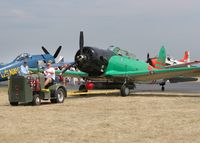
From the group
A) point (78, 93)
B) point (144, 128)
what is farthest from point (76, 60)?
point (144, 128)

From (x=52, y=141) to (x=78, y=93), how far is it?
11.3 m

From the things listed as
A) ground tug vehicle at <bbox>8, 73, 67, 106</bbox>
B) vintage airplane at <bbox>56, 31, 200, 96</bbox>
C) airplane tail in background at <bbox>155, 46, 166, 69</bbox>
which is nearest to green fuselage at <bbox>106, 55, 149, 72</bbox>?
vintage airplane at <bbox>56, 31, 200, 96</bbox>

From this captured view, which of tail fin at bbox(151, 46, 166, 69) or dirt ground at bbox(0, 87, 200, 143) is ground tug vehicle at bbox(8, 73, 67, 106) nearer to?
dirt ground at bbox(0, 87, 200, 143)

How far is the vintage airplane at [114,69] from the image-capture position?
17734 mm

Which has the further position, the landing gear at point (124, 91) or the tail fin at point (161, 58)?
the tail fin at point (161, 58)

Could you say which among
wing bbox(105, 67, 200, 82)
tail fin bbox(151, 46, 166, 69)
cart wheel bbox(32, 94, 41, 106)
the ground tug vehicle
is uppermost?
tail fin bbox(151, 46, 166, 69)

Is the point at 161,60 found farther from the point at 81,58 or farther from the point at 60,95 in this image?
the point at 60,95

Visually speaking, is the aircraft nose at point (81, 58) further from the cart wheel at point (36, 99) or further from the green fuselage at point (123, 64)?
the cart wheel at point (36, 99)

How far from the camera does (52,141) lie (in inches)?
265

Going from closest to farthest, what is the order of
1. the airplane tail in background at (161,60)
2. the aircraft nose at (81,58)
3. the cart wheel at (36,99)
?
the cart wheel at (36,99) → the aircraft nose at (81,58) → the airplane tail in background at (161,60)

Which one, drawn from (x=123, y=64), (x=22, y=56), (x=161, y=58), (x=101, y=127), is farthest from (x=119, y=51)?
(x=22, y=56)

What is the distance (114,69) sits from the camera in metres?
19.0

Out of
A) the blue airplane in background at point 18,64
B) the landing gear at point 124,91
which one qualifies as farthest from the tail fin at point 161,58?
the blue airplane in background at point 18,64

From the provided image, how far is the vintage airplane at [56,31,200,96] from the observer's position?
17.7m
